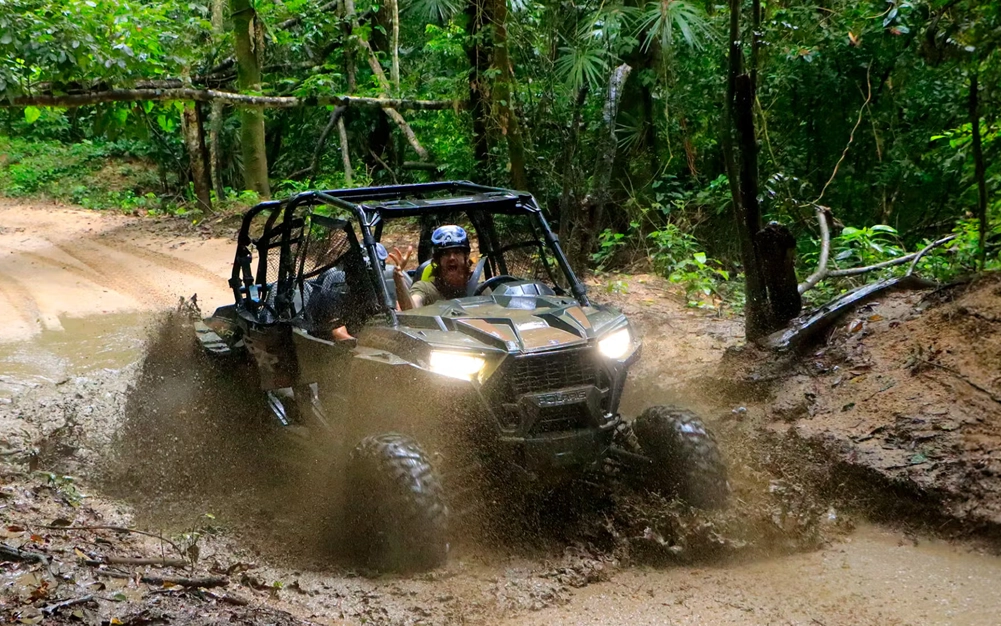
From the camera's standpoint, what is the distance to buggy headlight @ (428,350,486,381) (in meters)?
4.45

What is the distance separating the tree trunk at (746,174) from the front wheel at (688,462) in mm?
2414

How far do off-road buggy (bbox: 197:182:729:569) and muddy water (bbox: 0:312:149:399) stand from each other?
4.01m

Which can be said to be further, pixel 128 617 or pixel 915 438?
pixel 915 438

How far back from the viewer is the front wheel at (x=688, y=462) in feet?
15.6

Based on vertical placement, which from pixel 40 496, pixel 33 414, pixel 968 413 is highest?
pixel 968 413

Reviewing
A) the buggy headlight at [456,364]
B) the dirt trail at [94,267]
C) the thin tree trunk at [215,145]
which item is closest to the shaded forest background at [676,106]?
the dirt trail at [94,267]

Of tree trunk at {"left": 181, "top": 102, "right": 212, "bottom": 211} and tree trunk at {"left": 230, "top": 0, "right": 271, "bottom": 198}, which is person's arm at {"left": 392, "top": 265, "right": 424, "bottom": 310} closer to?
tree trunk at {"left": 230, "top": 0, "right": 271, "bottom": 198}

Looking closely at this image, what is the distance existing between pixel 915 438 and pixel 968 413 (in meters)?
0.34

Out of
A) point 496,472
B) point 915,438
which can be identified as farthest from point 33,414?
point 915,438

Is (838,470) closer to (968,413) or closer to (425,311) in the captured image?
(968,413)

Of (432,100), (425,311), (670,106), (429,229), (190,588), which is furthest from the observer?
(432,100)

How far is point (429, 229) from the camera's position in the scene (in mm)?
6484

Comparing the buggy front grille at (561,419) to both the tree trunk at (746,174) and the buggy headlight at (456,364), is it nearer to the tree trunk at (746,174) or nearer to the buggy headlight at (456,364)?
the buggy headlight at (456,364)

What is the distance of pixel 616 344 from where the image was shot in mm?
4879
